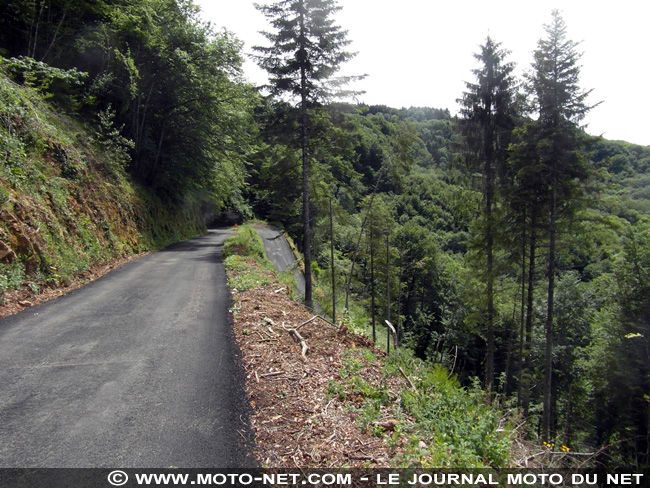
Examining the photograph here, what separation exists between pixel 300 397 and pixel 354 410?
0.67m

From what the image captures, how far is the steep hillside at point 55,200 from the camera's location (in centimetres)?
740

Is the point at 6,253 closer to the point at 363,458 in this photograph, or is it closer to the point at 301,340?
the point at 301,340

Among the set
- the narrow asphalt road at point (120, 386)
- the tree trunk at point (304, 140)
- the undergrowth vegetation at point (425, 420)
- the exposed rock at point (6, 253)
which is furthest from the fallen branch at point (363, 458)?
the tree trunk at point (304, 140)

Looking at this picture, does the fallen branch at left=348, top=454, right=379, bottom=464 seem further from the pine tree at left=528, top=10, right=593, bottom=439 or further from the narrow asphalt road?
the pine tree at left=528, top=10, right=593, bottom=439

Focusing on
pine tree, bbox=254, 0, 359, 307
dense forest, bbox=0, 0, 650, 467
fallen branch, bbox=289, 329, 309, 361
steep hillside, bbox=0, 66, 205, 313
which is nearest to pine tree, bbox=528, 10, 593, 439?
dense forest, bbox=0, 0, 650, 467

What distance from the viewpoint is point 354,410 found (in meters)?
3.98

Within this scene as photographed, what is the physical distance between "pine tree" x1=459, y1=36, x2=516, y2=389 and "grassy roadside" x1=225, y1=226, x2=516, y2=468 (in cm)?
983

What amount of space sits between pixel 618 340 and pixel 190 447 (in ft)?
74.6

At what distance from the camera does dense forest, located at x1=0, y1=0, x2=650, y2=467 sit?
38.3 ft

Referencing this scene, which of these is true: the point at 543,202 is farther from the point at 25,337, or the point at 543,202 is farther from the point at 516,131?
the point at 25,337

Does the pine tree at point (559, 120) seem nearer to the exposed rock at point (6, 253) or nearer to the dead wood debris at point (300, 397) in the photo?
the dead wood debris at point (300, 397)

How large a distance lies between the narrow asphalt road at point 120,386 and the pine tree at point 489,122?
11767 millimetres

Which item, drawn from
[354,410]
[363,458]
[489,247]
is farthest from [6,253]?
[489,247]

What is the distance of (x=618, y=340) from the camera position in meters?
18.6
